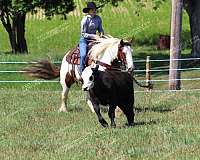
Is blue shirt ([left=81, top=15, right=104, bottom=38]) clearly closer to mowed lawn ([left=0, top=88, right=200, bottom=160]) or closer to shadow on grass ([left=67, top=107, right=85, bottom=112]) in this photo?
mowed lawn ([left=0, top=88, right=200, bottom=160])

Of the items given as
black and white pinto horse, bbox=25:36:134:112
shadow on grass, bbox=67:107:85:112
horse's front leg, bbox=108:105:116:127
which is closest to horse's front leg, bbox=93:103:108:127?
horse's front leg, bbox=108:105:116:127

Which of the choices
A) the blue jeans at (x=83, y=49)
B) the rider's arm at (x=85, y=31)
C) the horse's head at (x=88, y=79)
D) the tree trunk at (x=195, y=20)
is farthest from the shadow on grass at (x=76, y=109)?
the tree trunk at (x=195, y=20)

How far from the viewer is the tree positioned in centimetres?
3178

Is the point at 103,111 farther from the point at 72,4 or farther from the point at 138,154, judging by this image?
the point at 72,4

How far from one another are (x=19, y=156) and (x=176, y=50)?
1049cm

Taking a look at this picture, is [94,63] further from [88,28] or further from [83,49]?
[88,28]

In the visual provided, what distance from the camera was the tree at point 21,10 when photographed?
104 ft

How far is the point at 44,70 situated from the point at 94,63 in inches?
121

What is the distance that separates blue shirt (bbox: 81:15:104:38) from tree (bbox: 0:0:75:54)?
19.3 metres

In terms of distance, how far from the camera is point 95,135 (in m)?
9.85

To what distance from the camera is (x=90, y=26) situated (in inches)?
478

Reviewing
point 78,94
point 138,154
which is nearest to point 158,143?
point 138,154

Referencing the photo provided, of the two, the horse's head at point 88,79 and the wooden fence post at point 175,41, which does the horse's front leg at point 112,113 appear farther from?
the wooden fence post at point 175,41

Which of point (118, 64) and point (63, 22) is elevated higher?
point (118, 64)
